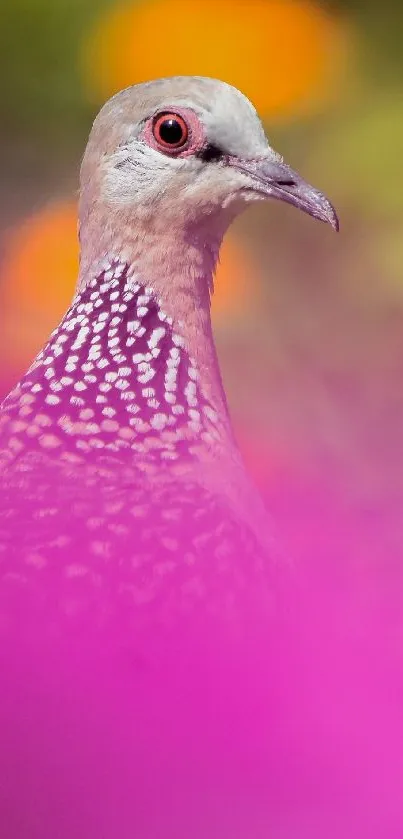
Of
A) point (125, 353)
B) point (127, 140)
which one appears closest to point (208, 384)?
point (125, 353)

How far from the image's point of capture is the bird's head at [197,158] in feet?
1.99

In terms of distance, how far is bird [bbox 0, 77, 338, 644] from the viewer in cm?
59

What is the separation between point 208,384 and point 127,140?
0.60 ft

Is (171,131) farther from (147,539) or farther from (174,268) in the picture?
(147,539)

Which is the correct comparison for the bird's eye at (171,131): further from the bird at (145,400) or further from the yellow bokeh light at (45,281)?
the yellow bokeh light at (45,281)

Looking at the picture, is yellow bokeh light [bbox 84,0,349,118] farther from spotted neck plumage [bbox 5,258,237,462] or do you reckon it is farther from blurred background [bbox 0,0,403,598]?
spotted neck plumage [bbox 5,258,237,462]

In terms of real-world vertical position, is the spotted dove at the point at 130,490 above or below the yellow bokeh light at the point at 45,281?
below

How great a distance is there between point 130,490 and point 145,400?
7cm

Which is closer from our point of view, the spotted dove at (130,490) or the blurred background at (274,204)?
the spotted dove at (130,490)

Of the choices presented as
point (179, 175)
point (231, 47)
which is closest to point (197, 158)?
point (179, 175)

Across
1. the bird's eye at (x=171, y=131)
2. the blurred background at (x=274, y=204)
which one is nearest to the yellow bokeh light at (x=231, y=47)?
the blurred background at (x=274, y=204)

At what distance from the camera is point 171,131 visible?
608mm

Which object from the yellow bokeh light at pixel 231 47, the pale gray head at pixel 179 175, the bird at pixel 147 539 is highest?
the yellow bokeh light at pixel 231 47

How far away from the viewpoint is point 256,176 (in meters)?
0.61
